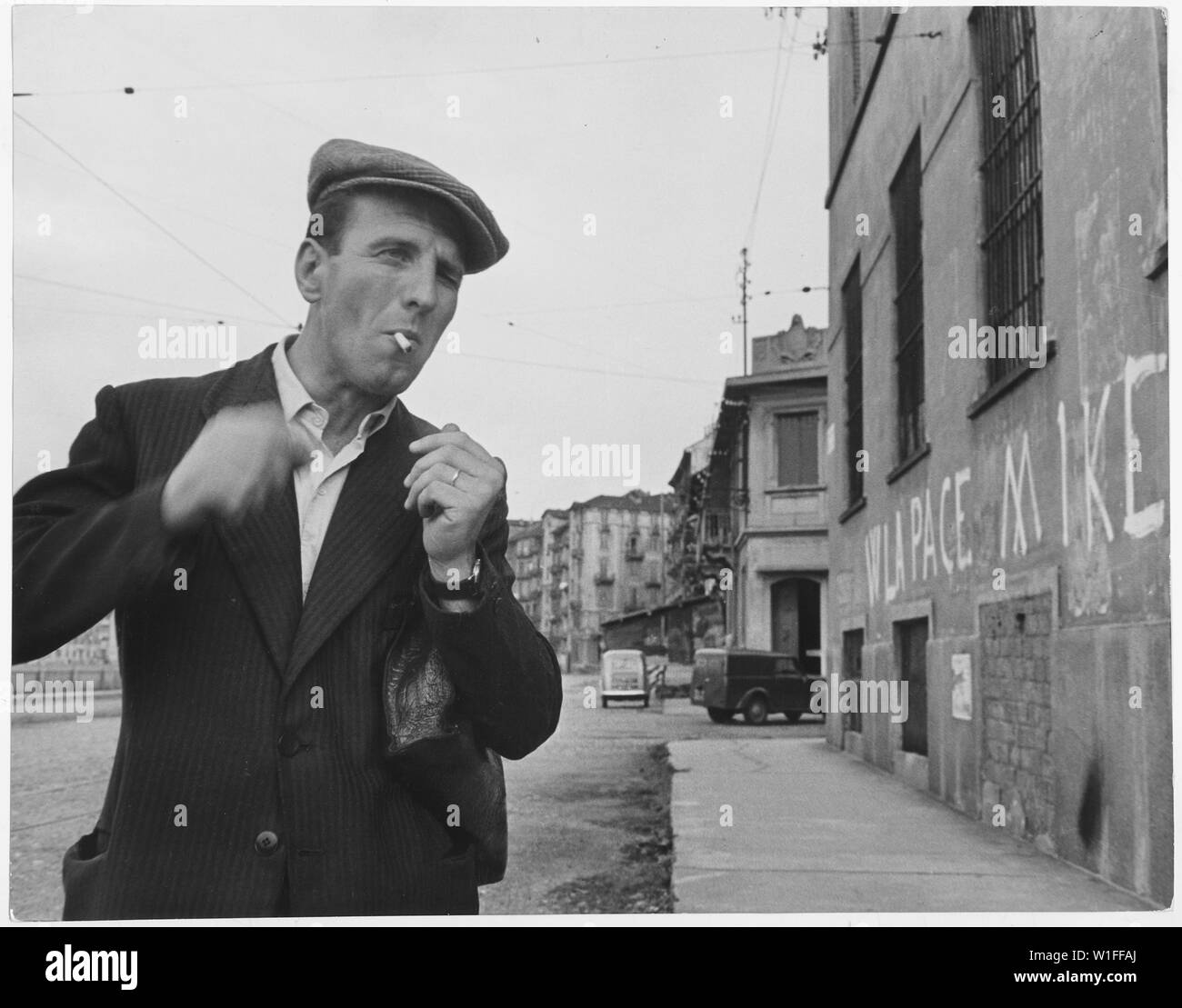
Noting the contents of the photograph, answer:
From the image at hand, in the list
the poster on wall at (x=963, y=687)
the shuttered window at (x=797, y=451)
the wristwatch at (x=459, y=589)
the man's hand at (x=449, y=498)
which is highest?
the shuttered window at (x=797, y=451)

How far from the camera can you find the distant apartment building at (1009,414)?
4.29 m

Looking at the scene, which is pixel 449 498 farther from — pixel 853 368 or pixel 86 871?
pixel 853 368

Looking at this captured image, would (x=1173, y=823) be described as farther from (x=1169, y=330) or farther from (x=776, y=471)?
(x=776, y=471)

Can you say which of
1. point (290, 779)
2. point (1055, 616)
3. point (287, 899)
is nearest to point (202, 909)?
point (287, 899)

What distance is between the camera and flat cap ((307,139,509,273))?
3.43 m

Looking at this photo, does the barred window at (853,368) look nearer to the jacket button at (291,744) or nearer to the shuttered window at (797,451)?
the shuttered window at (797,451)

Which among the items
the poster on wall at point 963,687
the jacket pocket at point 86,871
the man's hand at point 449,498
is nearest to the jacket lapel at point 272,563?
the man's hand at point 449,498

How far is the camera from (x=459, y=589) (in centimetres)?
289

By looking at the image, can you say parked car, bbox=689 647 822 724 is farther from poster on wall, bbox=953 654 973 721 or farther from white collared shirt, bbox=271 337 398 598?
white collared shirt, bbox=271 337 398 598

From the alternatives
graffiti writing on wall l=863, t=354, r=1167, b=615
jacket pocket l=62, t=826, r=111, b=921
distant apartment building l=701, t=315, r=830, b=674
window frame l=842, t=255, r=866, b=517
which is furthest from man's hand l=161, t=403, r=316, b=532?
window frame l=842, t=255, r=866, b=517

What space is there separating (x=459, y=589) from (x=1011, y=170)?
4.23m

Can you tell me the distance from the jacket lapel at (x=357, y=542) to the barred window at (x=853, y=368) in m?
2.97

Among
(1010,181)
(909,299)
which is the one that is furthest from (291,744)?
(909,299)

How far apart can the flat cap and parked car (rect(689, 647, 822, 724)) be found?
2.25m
